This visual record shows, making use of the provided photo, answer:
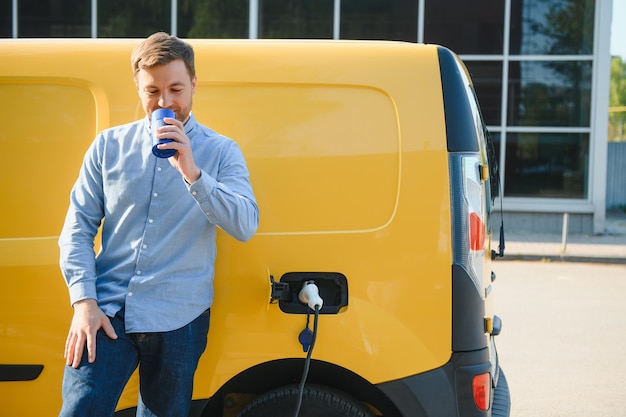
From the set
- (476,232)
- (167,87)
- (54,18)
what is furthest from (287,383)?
(54,18)

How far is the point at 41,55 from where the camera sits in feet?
8.48

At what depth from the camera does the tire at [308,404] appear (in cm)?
243

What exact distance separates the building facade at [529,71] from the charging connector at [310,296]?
12.5m

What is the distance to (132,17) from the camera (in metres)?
15.4

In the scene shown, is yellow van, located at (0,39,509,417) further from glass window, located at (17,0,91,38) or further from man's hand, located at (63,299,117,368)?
glass window, located at (17,0,91,38)

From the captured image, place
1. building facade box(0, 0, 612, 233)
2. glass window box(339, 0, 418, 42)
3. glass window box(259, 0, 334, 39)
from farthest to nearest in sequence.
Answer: glass window box(259, 0, 334, 39), glass window box(339, 0, 418, 42), building facade box(0, 0, 612, 233)

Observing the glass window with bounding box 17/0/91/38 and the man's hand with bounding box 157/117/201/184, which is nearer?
the man's hand with bounding box 157/117/201/184

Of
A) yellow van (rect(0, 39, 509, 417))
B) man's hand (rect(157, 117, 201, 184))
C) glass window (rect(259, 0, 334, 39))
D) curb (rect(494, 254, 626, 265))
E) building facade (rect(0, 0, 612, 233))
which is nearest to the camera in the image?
man's hand (rect(157, 117, 201, 184))

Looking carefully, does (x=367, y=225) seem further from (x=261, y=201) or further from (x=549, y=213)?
(x=549, y=213)

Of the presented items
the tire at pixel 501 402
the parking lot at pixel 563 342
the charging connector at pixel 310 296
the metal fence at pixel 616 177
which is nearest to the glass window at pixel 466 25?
the parking lot at pixel 563 342

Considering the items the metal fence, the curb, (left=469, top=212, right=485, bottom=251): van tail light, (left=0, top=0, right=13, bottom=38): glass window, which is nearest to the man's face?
(left=469, top=212, right=485, bottom=251): van tail light

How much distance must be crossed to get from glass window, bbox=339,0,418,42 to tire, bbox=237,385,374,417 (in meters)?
13.0

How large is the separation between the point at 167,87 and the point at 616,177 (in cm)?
2088

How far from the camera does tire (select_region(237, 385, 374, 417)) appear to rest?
2.43 m
